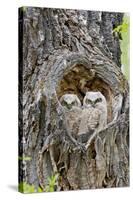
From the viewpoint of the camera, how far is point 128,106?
5.34 meters

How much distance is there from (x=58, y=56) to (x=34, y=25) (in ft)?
0.86

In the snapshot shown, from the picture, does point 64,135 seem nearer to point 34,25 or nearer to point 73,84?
point 73,84

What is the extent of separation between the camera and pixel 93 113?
5.20 m

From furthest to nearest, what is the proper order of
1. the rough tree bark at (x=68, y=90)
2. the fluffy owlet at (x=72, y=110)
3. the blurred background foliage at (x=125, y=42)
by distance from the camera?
1. the blurred background foliage at (x=125, y=42)
2. the fluffy owlet at (x=72, y=110)
3. the rough tree bark at (x=68, y=90)

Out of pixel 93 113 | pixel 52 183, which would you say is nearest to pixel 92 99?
pixel 93 113

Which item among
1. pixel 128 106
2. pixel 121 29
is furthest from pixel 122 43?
pixel 128 106

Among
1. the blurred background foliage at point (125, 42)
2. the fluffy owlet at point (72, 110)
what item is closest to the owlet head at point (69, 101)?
the fluffy owlet at point (72, 110)

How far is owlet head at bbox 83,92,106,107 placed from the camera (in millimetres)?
5188

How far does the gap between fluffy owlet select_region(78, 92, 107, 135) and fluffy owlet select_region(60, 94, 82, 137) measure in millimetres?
37

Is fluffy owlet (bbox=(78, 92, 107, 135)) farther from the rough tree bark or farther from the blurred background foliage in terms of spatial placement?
the blurred background foliage

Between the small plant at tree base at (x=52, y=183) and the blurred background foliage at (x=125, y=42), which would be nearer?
the small plant at tree base at (x=52, y=183)

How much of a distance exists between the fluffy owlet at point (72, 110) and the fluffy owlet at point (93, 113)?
4 centimetres

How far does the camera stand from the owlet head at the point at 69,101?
5.11 metres

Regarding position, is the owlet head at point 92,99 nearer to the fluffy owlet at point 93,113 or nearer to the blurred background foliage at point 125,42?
the fluffy owlet at point 93,113
